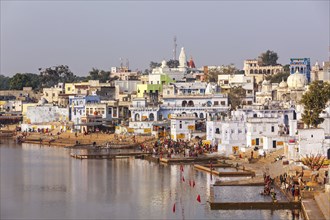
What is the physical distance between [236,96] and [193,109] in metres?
5.96

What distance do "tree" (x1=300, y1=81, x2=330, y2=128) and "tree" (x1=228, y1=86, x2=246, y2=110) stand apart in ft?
63.8

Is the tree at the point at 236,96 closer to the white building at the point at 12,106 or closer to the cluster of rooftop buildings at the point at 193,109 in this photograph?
the cluster of rooftop buildings at the point at 193,109

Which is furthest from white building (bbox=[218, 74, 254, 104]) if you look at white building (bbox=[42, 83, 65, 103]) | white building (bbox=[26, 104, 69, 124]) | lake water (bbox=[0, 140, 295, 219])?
lake water (bbox=[0, 140, 295, 219])

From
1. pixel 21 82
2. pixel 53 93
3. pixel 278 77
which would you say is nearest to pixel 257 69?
pixel 278 77

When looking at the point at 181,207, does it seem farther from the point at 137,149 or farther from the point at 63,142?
the point at 63,142

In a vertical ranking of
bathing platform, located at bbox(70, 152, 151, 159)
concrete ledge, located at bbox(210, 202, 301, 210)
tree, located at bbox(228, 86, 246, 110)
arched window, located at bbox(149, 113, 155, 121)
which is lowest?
concrete ledge, located at bbox(210, 202, 301, 210)

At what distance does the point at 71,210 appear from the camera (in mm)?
26562

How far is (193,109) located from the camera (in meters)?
54.3

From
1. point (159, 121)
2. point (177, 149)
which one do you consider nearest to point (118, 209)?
point (177, 149)

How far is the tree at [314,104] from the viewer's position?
116 ft

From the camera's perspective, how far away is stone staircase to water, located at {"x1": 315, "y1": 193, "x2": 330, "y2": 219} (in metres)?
A: 22.4

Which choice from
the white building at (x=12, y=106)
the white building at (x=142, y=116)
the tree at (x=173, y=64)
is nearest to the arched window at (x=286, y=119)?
the white building at (x=142, y=116)

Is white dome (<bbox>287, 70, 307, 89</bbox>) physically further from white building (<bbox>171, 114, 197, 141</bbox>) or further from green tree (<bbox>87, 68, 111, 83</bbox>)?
green tree (<bbox>87, 68, 111, 83</bbox>)

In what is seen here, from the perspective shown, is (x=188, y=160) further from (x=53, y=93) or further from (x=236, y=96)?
(x=53, y=93)
